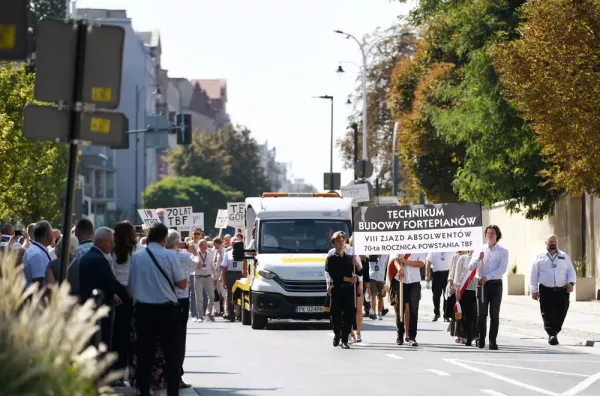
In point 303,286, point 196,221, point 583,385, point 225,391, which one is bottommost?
point 225,391

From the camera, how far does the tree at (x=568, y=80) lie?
99.6 feet

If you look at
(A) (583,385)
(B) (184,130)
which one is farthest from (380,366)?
(B) (184,130)

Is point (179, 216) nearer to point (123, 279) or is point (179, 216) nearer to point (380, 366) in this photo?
point (380, 366)

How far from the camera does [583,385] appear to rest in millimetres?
16547

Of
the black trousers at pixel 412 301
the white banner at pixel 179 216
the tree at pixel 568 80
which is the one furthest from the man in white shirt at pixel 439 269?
the white banner at pixel 179 216

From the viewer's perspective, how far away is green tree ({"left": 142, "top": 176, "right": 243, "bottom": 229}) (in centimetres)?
12612

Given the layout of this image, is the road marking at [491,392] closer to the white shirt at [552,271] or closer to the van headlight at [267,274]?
the white shirt at [552,271]

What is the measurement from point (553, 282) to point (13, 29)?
53.3 feet

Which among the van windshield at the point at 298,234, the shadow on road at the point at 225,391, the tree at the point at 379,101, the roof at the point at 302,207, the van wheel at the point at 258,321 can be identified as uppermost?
the tree at the point at 379,101

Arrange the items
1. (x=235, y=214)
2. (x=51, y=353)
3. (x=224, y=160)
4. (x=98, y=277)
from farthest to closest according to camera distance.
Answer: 1. (x=224, y=160)
2. (x=235, y=214)
3. (x=98, y=277)
4. (x=51, y=353)

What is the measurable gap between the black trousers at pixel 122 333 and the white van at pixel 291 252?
12.5m

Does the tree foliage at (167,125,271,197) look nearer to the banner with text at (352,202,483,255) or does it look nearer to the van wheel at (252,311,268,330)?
the van wheel at (252,311,268,330)

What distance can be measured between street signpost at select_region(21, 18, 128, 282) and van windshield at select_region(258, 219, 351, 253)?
1843cm

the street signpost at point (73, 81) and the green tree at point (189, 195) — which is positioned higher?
the green tree at point (189, 195)
